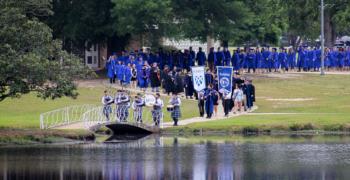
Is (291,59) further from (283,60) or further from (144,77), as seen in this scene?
(144,77)

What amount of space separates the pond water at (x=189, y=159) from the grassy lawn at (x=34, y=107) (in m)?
7.59

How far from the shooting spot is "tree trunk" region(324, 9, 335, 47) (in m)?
99.5

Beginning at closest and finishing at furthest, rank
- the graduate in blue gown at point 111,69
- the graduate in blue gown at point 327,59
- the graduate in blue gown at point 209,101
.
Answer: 1. the graduate in blue gown at point 209,101
2. the graduate in blue gown at point 111,69
3. the graduate in blue gown at point 327,59

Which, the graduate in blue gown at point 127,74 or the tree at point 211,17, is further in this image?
the tree at point 211,17

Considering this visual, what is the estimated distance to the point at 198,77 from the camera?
68.9 metres

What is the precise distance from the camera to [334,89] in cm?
7938

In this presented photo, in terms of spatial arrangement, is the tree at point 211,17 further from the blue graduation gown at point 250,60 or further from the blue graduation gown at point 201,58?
the blue graduation gown at point 250,60

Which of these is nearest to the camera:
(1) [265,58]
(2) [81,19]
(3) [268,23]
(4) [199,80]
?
(4) [199,80]

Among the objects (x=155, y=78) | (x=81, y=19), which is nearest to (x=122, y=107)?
(x=155, y=78)

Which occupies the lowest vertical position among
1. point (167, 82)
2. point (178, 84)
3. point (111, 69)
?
point (178, 84)

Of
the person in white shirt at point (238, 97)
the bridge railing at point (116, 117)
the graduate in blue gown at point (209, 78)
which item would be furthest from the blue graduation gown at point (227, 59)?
the bridge railing at point (116, 117)

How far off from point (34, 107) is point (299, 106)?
16.2 m

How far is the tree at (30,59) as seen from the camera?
54.7 m

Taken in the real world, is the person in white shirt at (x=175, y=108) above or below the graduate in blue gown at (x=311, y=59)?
below
